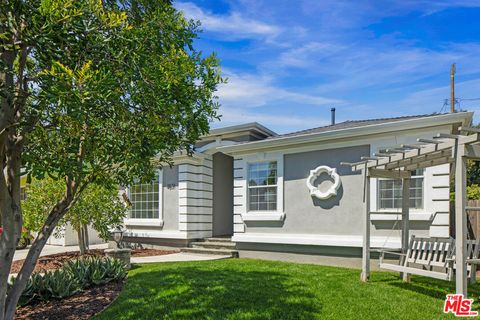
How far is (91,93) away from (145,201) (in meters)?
11.0

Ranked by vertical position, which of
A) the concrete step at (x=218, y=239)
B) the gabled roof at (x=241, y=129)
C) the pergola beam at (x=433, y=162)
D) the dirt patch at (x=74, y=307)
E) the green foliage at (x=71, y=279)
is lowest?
the concrete step at (x=218, y=239)

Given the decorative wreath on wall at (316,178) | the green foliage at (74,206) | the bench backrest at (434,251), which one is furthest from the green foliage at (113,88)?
the green foliage at (74,206)

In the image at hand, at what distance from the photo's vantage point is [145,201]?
13.7m

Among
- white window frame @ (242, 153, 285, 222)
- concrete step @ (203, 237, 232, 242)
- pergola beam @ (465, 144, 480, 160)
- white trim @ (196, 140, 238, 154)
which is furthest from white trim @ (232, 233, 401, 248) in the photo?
pergola beam @ (465, 144, 480, 160)

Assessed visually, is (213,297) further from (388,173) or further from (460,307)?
(388,173)

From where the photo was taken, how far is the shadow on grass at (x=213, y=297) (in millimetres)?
5410

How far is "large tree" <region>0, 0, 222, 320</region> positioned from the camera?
3275 millimetres

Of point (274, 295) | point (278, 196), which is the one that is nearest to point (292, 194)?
point (278, 196)

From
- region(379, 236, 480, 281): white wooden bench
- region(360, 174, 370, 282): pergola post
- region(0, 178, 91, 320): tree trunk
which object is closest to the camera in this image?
region(0, 178, 91, 320): tree trunk

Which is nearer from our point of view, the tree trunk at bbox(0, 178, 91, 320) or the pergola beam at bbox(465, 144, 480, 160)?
the tree trunk at bbox(0, 178, 91, 320)

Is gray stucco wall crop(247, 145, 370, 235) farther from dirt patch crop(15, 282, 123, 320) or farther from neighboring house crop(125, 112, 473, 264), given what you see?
dirt patch crop(15, 282, 123, 320)

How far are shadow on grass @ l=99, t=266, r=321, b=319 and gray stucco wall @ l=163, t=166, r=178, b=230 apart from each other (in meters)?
4.70

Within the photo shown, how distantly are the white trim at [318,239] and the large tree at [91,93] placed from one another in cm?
547

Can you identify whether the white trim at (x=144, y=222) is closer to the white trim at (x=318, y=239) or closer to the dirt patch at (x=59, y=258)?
the dirt patch at (x=59, y=258)
